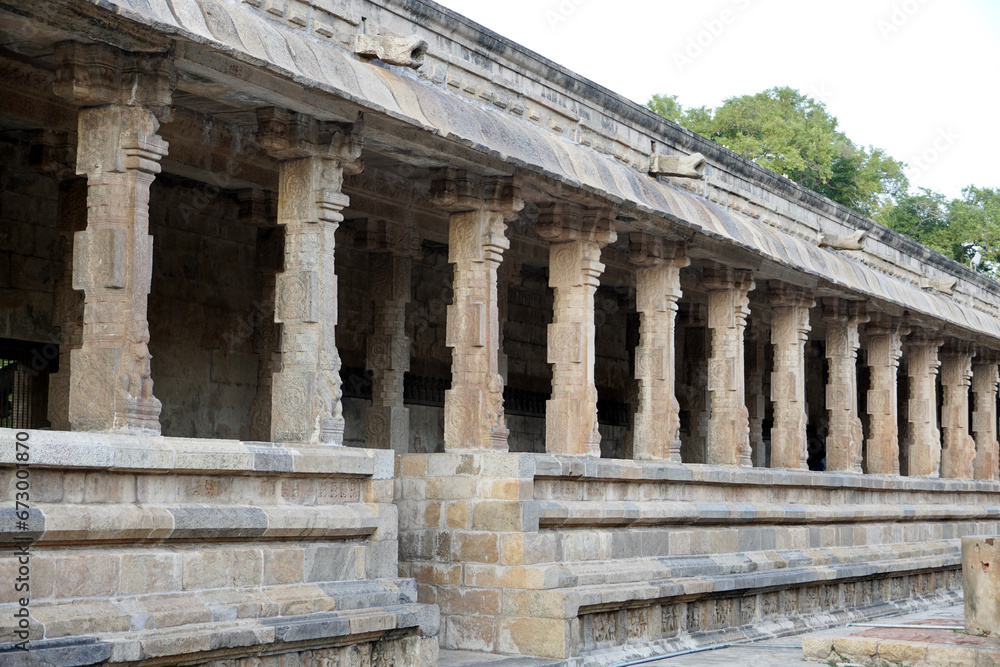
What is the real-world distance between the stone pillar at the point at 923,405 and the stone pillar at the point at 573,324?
32.8 feet

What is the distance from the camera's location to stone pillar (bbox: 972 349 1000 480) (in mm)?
23078

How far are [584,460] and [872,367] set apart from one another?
924 cm

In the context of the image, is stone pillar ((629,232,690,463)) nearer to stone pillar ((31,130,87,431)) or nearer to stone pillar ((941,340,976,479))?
stone pillar ((31,130,87,431))

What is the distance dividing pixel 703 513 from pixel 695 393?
802 cm

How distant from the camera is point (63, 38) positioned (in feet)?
25.2

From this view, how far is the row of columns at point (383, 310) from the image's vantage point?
7.76 metres

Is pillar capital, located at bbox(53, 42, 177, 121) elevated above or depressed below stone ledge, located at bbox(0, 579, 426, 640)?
above

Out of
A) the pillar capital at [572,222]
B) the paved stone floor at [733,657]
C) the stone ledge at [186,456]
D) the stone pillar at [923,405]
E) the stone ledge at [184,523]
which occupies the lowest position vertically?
the paved stone floor at [733,657]

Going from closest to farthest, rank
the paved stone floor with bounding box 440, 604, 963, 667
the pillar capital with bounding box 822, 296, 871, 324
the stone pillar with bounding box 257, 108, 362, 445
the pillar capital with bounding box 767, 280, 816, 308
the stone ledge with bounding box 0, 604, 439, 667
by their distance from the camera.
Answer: the stone ledge with bounding box 0, 604, 439, 667 < the stone pillar with bounding box 257, 108, 362, 445 < the paved stone floor with bounding box 440, 604, 963, 667 < the pillar capital with bounding box 767, 280, 816, 308 < the pillar capital with bounding box 822, 296, 871, 324

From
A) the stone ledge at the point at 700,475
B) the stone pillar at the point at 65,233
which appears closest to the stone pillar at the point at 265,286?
the stone pillar at the point at 65,233

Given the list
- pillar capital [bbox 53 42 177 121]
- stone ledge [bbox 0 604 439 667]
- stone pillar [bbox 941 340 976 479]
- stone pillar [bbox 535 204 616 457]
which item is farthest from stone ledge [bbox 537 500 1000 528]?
pillar capital [bbox 53 42 177 121]

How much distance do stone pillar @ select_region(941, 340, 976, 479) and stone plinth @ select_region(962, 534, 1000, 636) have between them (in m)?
11.0

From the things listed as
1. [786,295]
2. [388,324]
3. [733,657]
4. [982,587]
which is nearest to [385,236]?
[388,324]

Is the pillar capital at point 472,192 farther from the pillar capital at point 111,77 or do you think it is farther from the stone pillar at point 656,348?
the pillar capital at point 111,77
